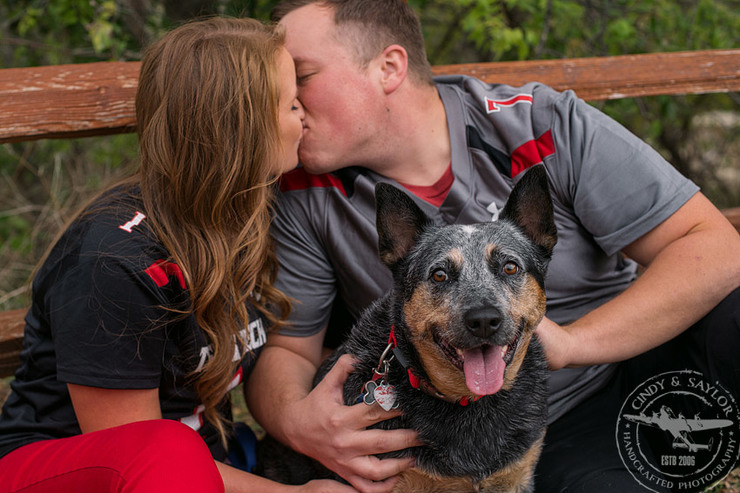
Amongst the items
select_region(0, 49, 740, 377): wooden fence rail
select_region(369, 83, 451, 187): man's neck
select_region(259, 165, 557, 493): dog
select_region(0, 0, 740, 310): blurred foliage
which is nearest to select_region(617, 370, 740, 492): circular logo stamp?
select_region(259, 165, 557, 493): dog

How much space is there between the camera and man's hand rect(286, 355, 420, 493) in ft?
7.01

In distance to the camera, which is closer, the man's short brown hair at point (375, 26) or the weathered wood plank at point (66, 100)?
the weathered wood plank at point (66, 100)

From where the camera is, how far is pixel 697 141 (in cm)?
679

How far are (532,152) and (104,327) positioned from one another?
1640 mm

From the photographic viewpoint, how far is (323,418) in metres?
2.22

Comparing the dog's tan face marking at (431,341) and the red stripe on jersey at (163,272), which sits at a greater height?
the red stripe on jersey at (163,272)

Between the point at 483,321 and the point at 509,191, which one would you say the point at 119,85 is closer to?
the point at 509,191

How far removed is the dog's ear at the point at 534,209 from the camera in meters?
2.17

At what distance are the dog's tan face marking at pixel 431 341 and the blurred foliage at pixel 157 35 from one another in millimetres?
2195

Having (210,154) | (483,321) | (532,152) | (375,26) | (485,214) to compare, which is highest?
(375,26)

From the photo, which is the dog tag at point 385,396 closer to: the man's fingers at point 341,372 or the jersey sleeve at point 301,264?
the man's fingers at point 341,372

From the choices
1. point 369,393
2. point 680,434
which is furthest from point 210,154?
point 680,434

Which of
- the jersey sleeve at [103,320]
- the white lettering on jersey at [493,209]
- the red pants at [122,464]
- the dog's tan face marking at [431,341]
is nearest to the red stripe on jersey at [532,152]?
the white lettering on jersey at [493,209]

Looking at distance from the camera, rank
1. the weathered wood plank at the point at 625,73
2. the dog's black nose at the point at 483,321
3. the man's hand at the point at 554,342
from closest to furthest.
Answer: the dog's black nose at the point at 483,321, the man's hand at the point at 554,342, the weathered wood plank at the point at 625,73
